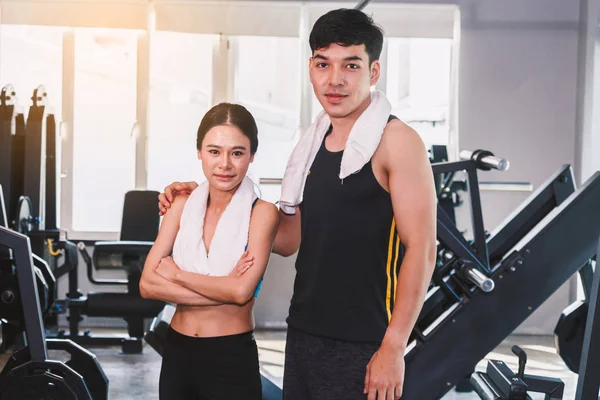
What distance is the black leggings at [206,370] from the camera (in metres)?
2.01

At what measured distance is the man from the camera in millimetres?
1747

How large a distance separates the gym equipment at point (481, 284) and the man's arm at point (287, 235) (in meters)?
1.55

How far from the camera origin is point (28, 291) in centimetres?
317

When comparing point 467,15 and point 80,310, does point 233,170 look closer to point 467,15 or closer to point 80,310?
point 80,310

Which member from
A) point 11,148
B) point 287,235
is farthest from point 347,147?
point 11,148

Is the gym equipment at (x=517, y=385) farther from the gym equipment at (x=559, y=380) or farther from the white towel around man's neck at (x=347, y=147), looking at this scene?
the white towel around man's neck at (x=347, y=147)

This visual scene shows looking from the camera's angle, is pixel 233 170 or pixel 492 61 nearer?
pixel 233 170

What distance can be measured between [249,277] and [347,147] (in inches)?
18.8

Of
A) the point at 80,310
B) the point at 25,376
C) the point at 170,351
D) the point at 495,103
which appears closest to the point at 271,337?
the point at 80,310

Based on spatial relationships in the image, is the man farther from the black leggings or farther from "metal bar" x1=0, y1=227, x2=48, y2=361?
"metal bar" x1=0, y1=227, x2=48, y2=361

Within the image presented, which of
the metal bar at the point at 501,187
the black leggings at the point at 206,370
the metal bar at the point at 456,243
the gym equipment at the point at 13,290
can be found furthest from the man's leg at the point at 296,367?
the metal bar at the point at 501,187

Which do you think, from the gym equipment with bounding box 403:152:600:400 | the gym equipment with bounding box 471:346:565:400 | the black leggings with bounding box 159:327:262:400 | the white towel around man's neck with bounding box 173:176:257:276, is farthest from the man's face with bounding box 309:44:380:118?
the gym equipment with bounding box 403:152:600:400

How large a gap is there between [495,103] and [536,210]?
3004 millimetres

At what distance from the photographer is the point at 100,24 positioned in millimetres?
6527
